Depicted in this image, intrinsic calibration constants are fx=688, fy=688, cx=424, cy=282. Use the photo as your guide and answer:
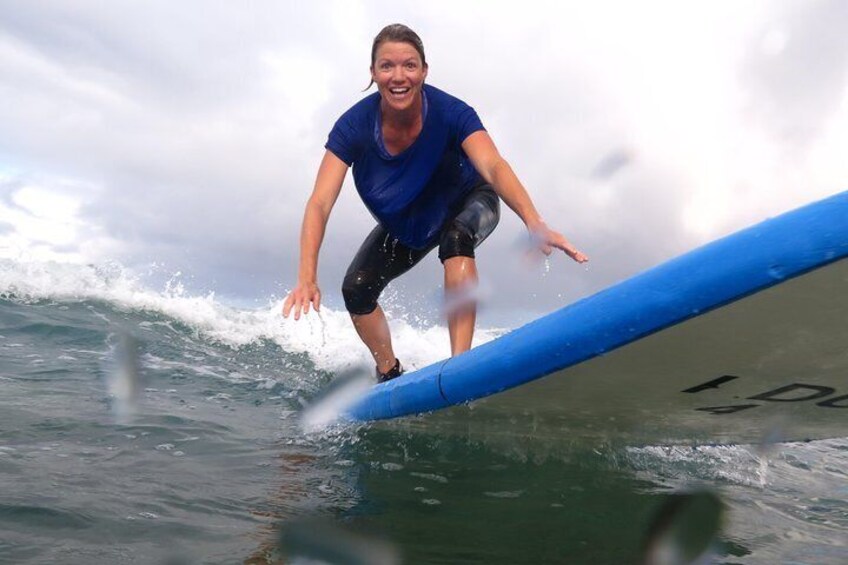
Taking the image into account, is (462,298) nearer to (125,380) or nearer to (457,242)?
(457,242)

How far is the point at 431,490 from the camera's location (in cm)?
258

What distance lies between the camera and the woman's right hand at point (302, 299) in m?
2.60

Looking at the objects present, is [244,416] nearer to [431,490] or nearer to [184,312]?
[431,490]

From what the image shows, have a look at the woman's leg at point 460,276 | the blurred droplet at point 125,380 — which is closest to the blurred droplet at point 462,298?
the woman's leg at point 460,276

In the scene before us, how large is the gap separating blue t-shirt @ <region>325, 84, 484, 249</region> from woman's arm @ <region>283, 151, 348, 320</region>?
9cm

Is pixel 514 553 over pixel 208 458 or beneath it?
beneath

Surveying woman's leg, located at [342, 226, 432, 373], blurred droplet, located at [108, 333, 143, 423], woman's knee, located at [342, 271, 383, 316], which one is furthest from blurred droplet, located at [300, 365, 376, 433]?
blurred droplet, located at [108, 333, 143, 423]

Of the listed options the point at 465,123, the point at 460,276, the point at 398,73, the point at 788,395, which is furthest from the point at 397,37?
the point at 788,395

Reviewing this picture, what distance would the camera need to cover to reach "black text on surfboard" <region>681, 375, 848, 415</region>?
88.1 inches

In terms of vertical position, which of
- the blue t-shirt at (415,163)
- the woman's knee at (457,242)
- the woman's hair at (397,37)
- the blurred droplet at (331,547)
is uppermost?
the woman's hair at (397,37)

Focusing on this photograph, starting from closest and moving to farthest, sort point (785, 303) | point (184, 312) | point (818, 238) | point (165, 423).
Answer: point (818, 238), point (785, 303), point (165, 423), point (184, 312)

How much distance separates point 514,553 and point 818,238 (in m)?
1.15

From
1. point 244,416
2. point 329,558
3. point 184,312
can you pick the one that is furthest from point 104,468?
point 184,312

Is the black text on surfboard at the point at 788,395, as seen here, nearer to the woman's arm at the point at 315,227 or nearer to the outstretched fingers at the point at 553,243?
the outstretched fingers at the point at 553,243
